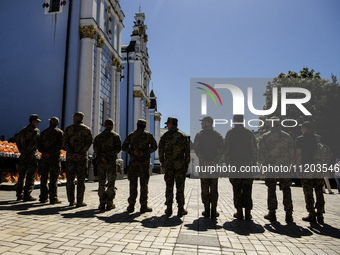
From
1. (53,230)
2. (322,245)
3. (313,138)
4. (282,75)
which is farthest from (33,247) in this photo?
(282,75)

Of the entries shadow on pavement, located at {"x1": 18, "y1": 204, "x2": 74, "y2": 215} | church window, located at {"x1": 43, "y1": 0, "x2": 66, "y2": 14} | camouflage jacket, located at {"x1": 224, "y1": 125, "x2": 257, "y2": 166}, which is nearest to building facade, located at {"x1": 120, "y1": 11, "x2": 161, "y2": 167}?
church window, located at {"x1": 43, "y1": 0, "x2": 66, "y2": 14}

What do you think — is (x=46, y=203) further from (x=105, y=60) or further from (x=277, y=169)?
(x=105, y=60)

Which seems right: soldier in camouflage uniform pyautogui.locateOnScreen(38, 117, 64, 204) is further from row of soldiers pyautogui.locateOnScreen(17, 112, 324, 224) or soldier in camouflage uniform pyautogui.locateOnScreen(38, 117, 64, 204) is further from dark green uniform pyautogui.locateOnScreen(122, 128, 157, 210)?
dark green uniform pyautogui.locateOnScreen(122, 128, 157, 210)

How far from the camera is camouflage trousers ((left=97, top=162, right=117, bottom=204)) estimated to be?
244 inches

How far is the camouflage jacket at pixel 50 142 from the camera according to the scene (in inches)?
270

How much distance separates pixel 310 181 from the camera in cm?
554

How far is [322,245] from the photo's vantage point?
3.76m

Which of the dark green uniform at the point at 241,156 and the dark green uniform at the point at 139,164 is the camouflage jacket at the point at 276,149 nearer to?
the dark green uniform at the point at 241,156

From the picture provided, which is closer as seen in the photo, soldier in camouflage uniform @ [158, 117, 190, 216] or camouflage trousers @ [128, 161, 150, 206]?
soldier in camouflage uniform @ [158, 117, 190, 216]

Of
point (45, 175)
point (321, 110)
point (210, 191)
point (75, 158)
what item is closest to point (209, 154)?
point (210, 191)

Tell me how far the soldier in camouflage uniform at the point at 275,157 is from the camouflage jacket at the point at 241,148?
11.7 inches

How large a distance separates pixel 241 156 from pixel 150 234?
2.63 metres

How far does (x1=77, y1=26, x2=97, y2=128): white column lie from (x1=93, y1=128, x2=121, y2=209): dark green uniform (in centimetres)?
1044

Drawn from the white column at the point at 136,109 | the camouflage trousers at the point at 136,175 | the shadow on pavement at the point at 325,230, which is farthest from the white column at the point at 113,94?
the shadow on pavement at the point at 325,230
